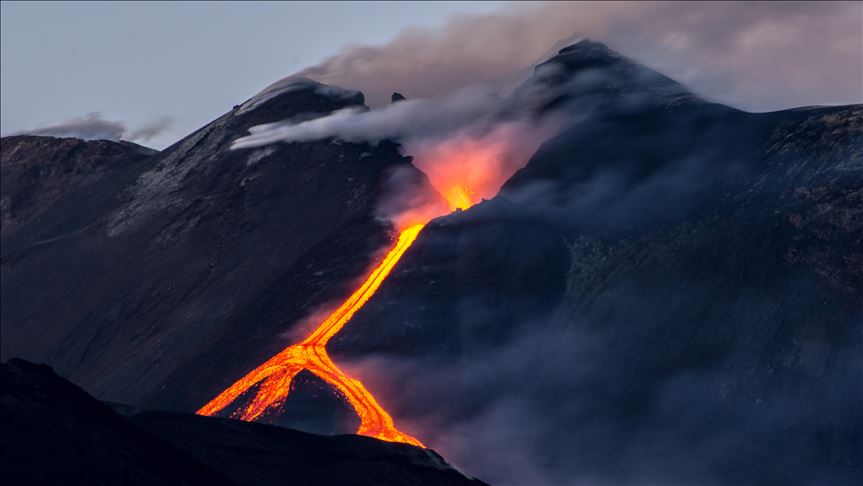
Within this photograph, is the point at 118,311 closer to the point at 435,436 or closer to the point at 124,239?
the point at 124,239

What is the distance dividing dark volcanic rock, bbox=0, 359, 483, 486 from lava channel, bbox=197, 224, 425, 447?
1293 cm

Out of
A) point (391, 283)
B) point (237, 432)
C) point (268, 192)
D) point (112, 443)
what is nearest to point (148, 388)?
point (391, 283)

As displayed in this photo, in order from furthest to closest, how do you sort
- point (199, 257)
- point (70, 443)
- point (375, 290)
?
point (199, 257) → point (375, 290) → point (70, 443)

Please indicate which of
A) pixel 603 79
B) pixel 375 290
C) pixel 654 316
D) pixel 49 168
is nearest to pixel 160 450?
pixel 654 316

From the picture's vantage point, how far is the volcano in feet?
231

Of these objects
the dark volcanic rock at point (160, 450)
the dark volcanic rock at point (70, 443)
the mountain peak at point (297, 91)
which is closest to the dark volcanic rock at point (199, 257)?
the mountain peak at point (297, 91)

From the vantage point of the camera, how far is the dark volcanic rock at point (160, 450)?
1773 inches

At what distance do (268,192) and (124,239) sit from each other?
419 inches

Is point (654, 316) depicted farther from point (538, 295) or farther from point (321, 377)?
point (321, 377)

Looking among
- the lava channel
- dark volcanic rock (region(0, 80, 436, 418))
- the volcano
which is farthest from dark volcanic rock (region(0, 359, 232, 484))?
dark volcanic rock (region(0, 80, 436, 418))

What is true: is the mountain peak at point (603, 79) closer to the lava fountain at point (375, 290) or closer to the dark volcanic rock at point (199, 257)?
the lava fountain at point (375, 290)

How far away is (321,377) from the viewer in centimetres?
7531

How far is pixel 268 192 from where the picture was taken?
99.6 metres

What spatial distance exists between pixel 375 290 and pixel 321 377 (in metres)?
10.3
